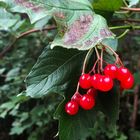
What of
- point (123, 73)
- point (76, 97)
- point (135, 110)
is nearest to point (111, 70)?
point (123, 73)

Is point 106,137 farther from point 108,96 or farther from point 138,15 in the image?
point 108,96

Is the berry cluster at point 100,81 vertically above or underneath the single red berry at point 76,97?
above

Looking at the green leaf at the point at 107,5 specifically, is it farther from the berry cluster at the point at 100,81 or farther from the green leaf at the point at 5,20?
the green leaf at the point at 5,20

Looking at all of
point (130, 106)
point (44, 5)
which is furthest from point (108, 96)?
point (130, 106)

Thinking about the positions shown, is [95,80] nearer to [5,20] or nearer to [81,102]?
[81,102]

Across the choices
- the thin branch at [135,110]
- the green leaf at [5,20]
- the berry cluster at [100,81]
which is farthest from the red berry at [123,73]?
the thin branch at [135,110]

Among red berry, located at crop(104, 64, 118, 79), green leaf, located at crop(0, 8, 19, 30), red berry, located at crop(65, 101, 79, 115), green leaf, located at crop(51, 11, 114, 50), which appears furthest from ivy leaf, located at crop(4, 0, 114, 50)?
green leaf, located at crop(0, 8, 19, 30)

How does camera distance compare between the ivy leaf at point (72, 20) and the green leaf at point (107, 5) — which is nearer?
the ivy leaf at point (72, 20)
